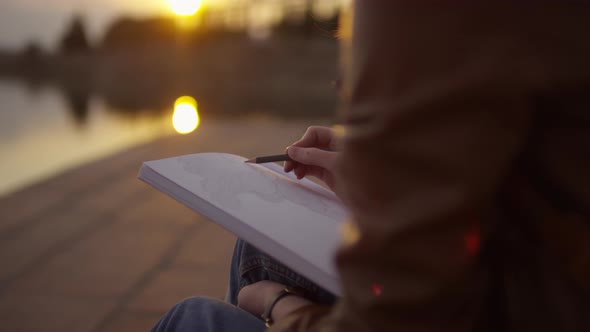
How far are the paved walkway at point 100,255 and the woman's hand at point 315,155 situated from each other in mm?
807

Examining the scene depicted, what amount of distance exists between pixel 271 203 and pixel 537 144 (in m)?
0.43

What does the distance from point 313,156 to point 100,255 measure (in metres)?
1.33

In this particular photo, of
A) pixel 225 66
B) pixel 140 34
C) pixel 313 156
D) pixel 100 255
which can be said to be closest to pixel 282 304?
pixel 313 156

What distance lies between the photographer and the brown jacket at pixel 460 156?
0.38 metres

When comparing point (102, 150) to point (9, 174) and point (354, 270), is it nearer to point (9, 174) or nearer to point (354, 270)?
point (9, 174)

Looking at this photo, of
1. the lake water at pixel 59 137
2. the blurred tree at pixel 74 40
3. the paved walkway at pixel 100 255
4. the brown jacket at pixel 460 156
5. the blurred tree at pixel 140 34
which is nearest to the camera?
the brown jacket at pixel 460 156

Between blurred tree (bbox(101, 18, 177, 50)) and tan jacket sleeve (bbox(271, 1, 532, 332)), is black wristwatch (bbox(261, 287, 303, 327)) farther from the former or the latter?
blurred tree (bbox(101, 18, 177, 50))

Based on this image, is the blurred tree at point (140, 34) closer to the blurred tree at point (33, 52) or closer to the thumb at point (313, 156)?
the blurred tree at point (33, 52)

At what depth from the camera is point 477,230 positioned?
16.1 inches

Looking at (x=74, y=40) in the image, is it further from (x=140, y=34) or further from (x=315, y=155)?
(x=315, y=155)

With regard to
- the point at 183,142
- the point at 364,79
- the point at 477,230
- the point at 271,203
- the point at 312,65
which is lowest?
the point at 312,65

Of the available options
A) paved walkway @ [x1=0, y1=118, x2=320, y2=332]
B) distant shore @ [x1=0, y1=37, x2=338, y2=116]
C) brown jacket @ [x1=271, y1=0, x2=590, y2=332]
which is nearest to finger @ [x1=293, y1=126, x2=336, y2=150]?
brown jacket @ [x1=271, y1=0, x2=590, y2=332]

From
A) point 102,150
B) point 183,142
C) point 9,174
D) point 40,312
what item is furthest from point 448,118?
point 102,150

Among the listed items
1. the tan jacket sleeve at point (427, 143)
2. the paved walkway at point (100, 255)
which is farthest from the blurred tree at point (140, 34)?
the tan jacket sleeve at point (427, 143)
